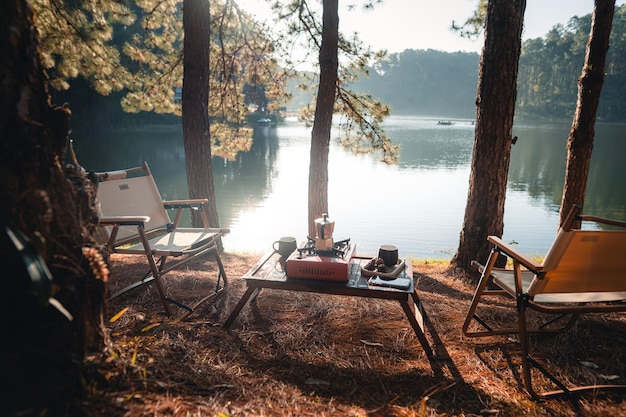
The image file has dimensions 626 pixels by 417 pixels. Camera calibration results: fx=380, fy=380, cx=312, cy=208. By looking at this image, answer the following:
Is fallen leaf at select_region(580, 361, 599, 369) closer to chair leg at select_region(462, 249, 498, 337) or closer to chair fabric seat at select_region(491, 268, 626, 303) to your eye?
chair fabric seat at select_region(491, 268, 626, 303)

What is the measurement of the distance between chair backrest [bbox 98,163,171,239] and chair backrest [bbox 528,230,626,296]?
297 cm

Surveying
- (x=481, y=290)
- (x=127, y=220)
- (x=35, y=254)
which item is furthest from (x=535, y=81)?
(x=35, y=254)

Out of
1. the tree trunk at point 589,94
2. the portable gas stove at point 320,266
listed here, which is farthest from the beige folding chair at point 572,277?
the tree trunk at point 589,94

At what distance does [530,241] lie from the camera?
9.79 metres

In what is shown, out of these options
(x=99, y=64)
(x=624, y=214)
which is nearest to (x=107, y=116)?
(x=99, y=64)

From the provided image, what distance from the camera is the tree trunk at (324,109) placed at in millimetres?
4742

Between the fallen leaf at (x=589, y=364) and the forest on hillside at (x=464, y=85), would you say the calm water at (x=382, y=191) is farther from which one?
the fallen leaf at (x=589, y=364)

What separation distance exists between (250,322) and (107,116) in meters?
37.2

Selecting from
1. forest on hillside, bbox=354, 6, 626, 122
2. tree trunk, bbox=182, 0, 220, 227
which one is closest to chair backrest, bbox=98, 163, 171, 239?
tree trunk, bbox=182, 0, 220, 227

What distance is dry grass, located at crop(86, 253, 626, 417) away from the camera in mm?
1614

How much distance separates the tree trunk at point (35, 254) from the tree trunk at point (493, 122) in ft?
10.9

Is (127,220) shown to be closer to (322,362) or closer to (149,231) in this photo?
(149,231)

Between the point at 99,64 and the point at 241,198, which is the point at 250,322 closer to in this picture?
the point at 99,64

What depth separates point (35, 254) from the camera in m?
1.27
